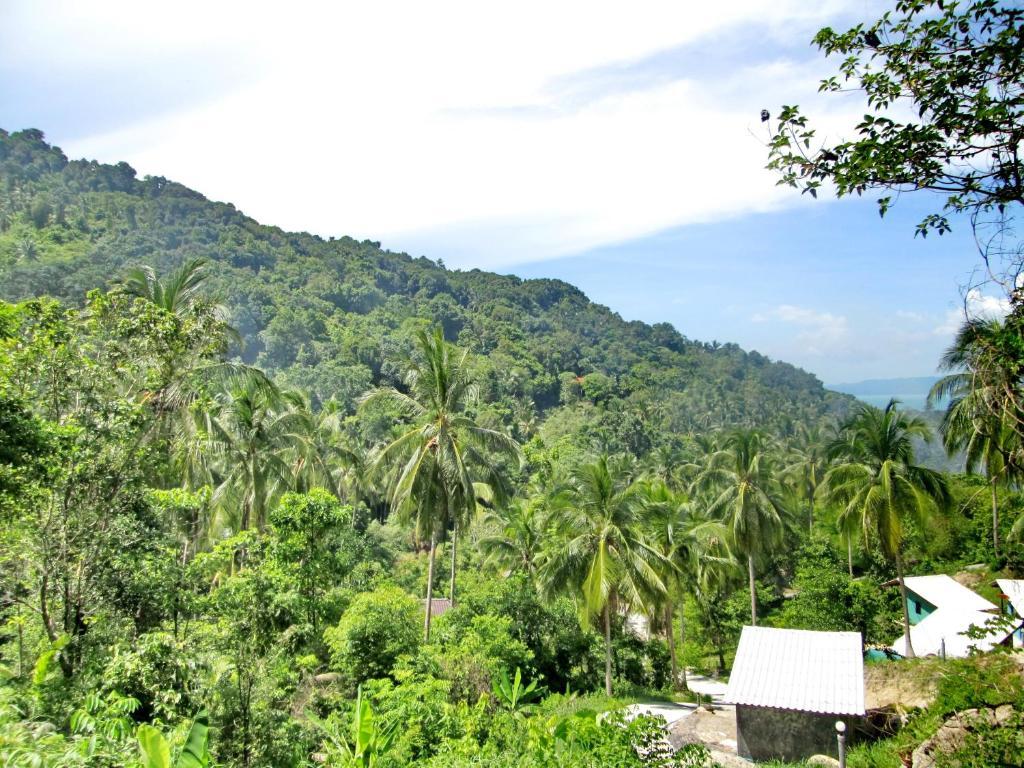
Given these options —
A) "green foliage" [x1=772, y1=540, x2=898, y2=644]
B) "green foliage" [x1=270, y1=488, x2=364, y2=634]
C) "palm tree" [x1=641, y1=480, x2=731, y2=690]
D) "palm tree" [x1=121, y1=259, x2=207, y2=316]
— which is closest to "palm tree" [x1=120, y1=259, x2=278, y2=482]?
"palm tree" [x1=121, y1=259, x2=207, y2=316]

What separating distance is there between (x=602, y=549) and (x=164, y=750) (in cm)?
1289

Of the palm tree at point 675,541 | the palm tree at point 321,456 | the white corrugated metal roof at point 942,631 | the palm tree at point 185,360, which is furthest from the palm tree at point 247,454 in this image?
the white corrugated metal roof at point 942,631

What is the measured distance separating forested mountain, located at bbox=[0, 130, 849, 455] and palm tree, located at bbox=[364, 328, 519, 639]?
50.0 meters

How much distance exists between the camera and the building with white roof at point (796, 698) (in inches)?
486

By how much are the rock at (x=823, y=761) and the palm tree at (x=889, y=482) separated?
9.35 m

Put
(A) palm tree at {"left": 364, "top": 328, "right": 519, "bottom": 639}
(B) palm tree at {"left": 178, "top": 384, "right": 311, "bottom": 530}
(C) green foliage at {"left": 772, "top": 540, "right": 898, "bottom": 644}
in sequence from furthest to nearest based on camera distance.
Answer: (C) green foliage at {"left": 772, "top": 540, "right": 898, "bottom": 644} → (B) palm tree at {"left": 178, "top": 384, "right": 311, "bottom": 530} → (A) palm tree at {"left": 364, "top": 328, "right": 519, "bottom": 639}

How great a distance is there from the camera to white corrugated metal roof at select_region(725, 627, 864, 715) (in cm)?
1237

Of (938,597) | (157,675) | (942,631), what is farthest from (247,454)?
(938,597)

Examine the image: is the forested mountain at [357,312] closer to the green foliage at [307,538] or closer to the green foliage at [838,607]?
the green foliage at [307,538]

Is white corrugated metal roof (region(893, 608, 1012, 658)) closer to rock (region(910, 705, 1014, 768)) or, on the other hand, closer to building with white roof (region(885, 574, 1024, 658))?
building with white roof (region(885, 574, 1024, 658))

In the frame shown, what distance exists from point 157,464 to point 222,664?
4.00m

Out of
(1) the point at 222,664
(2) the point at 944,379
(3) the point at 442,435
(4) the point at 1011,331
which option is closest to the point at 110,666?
(1) the point at 222,664

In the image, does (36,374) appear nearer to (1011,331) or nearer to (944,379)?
(1011,331)

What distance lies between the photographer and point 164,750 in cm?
568
